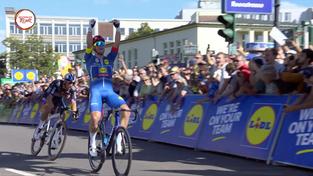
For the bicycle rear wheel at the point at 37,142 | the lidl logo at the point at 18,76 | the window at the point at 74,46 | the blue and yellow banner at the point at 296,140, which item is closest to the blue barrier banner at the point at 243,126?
the blue and yellow banner at the point at 296,140

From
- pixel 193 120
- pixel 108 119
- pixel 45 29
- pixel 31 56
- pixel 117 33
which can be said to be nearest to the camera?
pixel 108 119

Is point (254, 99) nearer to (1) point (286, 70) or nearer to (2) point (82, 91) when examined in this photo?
(1) point (286, 70)

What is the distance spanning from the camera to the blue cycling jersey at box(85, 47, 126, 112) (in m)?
8.83

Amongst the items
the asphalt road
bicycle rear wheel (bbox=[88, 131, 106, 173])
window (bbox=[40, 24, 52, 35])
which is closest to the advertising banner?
the asphalt road

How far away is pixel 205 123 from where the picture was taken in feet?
39.4

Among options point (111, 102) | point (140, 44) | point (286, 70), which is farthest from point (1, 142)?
point (140, 44)

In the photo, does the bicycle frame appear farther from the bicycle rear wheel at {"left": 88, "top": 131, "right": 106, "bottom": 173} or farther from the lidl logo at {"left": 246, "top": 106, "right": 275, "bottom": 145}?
the lidl logo at {"left": 246, "top": 106, "right": 275, "bottom": 145}

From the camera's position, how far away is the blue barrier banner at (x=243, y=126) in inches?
392

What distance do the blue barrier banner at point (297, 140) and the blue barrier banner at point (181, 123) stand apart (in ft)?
9.49

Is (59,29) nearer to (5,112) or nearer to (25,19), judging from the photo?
(5,112)

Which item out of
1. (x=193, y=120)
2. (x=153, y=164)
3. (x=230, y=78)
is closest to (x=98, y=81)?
(x=153, y=164)

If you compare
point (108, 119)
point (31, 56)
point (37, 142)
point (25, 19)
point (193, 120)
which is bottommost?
point (37, 142)

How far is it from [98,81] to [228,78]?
369cm

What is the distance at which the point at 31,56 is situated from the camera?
72.8m
